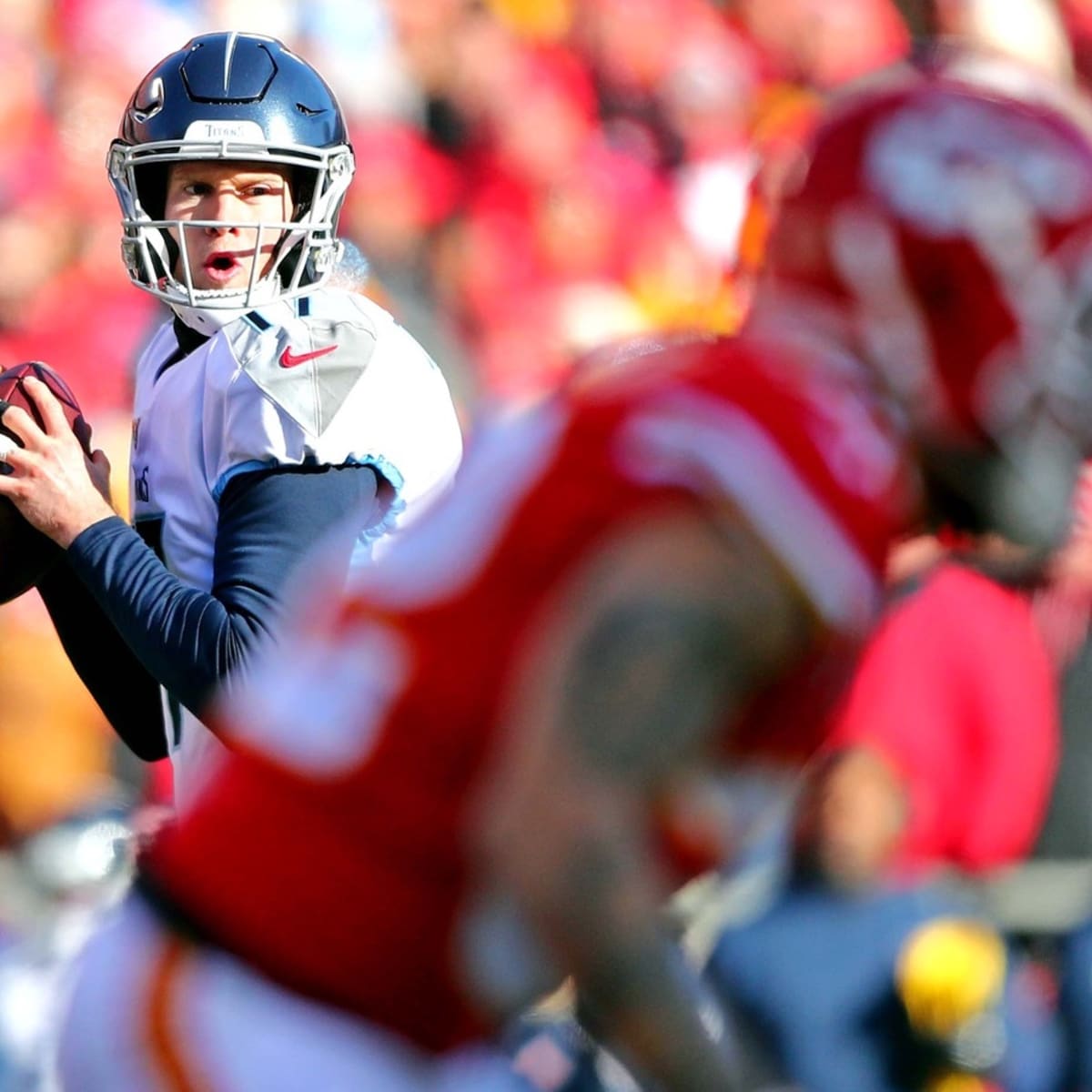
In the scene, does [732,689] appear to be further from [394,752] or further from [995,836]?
[995,836]

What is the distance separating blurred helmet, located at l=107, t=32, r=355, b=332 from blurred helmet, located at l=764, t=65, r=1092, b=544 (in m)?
1.25

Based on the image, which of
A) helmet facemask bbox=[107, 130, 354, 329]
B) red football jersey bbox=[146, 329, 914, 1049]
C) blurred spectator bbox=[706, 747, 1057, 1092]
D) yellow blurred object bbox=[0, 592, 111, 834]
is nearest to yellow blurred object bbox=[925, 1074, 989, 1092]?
blurred spectator bbox=[706, 747, 1057, 1092]

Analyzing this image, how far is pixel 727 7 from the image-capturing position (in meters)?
7.66

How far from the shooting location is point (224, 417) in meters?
2.61

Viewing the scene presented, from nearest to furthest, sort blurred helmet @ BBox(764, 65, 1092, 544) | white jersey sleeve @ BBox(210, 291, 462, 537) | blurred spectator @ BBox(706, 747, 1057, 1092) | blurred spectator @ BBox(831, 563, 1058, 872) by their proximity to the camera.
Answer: blurred helmet @ BBox(764, 65, 1092, 544)
white jersey sleeve @ BBox(210, 291, 462, 537)
blurred spectator @ BBox(706, 747, 1057, 1092)
blurred spectator @ BBox(831, 563, 1058, 872)

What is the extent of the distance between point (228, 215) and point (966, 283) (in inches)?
57.1

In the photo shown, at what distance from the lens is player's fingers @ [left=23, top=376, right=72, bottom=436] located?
2692 mm

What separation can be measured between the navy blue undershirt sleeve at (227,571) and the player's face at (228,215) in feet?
1.68

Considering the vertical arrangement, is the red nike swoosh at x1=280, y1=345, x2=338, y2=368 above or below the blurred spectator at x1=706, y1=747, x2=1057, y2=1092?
above

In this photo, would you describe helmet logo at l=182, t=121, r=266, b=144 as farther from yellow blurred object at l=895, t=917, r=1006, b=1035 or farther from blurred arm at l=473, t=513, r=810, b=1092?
yellow blurred object at l=895, t=917, r=1006, b=1035

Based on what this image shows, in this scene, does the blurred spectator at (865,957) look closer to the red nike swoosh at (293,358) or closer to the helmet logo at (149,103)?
the red nike swoosh at (293,358)

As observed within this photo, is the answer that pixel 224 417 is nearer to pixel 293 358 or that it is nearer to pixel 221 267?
pixel 293 358

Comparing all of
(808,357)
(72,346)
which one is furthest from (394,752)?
(72,346)

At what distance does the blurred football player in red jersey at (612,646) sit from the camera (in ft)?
5.14
